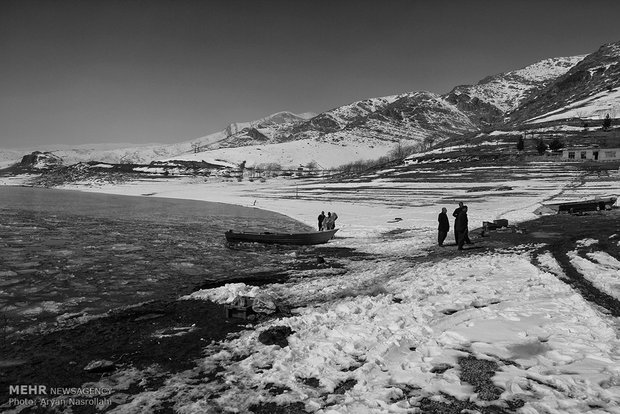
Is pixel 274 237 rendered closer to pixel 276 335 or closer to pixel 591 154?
pixel 276 335

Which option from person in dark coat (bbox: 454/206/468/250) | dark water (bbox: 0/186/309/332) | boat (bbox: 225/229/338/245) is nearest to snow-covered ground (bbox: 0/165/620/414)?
dark water (bbox: 0/186/309/332)

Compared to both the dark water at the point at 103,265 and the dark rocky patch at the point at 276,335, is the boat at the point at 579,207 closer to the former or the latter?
the dark water at the point at 103,265

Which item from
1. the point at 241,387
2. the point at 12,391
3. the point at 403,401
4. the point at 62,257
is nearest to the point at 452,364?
the point at 403,401

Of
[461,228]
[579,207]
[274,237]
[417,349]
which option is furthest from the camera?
[579,207]

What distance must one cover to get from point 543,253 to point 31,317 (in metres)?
19.1

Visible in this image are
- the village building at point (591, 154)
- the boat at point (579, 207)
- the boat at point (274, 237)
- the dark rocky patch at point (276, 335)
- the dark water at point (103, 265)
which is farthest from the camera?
the village building at point (591, 154)

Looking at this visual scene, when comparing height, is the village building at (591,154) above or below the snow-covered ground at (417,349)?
above

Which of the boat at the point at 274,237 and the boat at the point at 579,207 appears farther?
the boat at the point at 579,207

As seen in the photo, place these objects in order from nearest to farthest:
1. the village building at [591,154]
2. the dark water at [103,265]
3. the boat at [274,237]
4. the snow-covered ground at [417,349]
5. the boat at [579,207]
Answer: the snow-covered ground at [417,349] < the dark water at [103,265] < the boat at [274,237] < the boat at [579,207] < the village building at [591,154]

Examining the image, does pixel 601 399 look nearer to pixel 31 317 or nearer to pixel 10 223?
pixel 31 317

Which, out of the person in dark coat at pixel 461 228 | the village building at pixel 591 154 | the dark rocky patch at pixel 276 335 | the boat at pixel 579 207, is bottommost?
the boat at pixel 579 207

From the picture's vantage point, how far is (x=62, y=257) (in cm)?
2033

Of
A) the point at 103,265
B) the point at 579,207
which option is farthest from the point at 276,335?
the point at 579,207

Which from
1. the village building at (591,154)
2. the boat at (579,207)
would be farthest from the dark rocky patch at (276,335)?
the village building at (591,154)
